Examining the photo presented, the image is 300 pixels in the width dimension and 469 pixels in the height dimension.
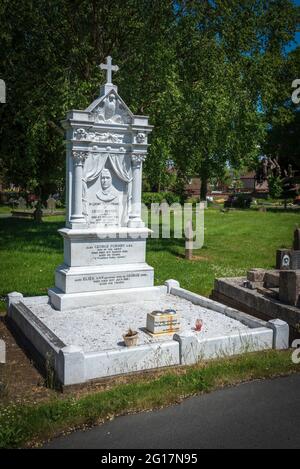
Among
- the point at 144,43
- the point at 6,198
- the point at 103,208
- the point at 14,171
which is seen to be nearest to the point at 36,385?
the point at 103,208

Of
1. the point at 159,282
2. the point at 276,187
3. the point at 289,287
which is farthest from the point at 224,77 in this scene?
the point at 276,187

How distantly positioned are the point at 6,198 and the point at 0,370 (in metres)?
49.5

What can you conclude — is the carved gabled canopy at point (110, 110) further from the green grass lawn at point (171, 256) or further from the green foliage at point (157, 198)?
the green foliage at point (157, 198)

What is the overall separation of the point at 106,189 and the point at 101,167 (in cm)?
57

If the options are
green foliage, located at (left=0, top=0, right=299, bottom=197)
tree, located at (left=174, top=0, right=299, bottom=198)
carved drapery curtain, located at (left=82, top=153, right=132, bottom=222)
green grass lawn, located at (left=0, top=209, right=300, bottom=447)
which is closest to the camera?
green grass lawn, located at (left=0, top=209, right=300, bottom=447)

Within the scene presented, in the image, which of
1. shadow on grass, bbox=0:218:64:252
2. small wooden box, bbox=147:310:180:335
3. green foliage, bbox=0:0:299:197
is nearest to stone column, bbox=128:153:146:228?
small wooden box, bbox=147:310:180:335

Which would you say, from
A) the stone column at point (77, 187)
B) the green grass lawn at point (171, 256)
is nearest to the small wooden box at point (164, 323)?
the stone column at point (77, 187)

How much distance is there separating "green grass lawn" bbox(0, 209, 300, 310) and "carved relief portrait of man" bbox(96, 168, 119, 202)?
11.6ft

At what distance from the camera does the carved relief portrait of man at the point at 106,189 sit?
35.8 feet

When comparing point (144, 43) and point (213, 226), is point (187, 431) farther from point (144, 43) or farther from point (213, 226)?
point (213, 226)

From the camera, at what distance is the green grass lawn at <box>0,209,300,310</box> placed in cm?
1364

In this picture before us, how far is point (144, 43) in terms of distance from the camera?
18.0 m

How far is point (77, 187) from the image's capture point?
34.5 ft

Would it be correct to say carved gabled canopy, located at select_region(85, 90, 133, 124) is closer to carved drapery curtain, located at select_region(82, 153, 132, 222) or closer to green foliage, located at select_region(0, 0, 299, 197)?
carved drapery curtain, located at select_region(82, 153, 132, 222)
